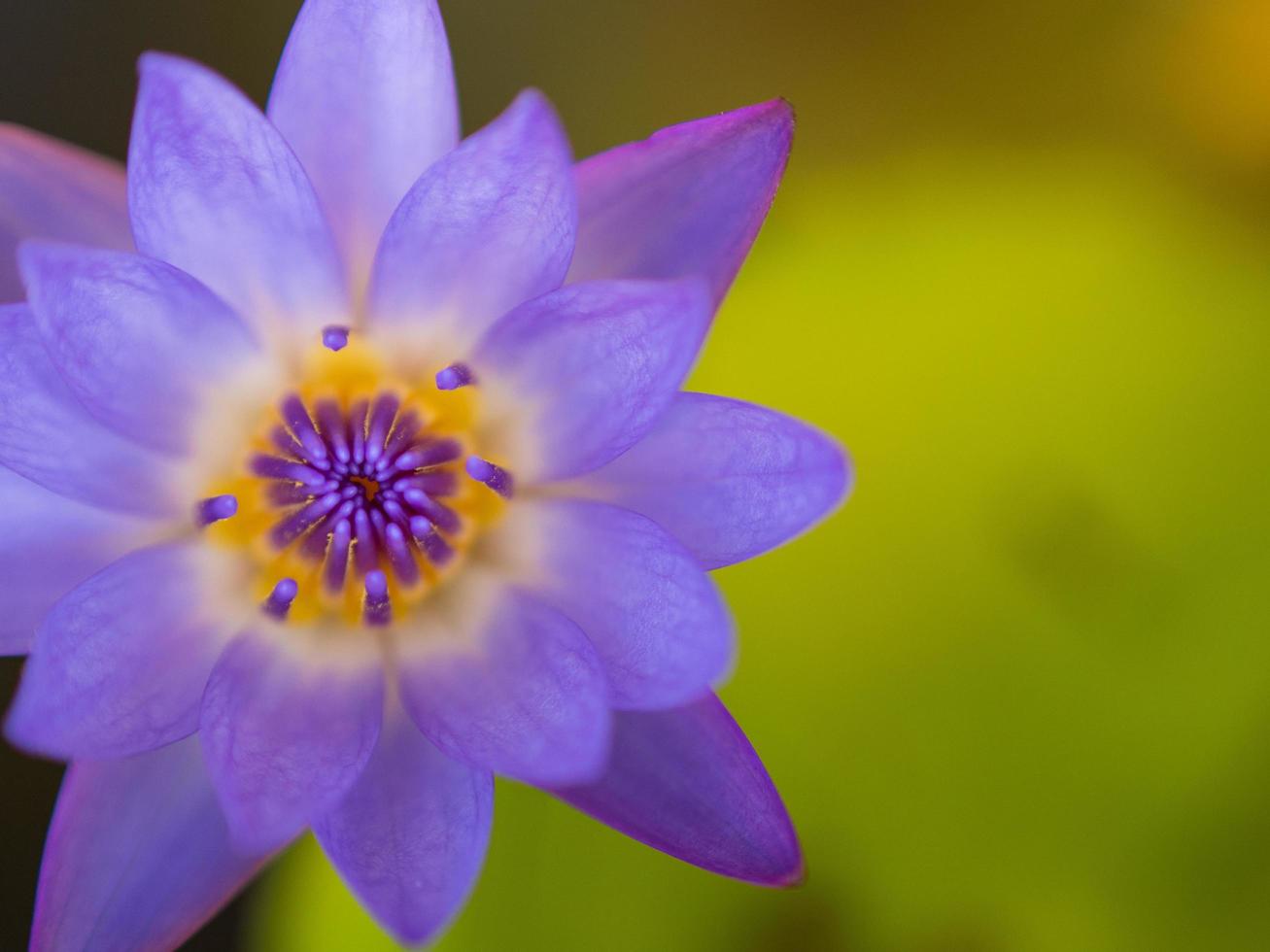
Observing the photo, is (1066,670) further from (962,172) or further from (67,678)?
(67,678)

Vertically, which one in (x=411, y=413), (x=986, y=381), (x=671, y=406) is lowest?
(x=411, y=413)

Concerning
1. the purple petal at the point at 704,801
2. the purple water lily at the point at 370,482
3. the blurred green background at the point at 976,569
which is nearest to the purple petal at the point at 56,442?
the purple water lily at the point at 370,482

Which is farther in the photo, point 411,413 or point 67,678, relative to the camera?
point 411,413

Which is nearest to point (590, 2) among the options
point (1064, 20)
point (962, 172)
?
point (962, 172)

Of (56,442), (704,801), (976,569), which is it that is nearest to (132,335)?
(56,442)

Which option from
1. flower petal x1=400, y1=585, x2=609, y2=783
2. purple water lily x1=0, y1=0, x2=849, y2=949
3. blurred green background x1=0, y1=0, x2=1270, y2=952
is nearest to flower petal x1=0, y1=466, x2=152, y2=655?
purple water lily x1=0, y1=0, x2=849, y2=949

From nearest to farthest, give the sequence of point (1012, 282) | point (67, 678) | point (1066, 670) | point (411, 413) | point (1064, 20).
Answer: point (67, 678) < point (411, 413) < point (1066, 670) < point (1012, 282) < point (1064, 20)

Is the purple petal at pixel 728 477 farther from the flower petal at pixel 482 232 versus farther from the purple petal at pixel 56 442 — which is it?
the purple petal at pixel 56 442
